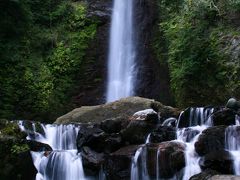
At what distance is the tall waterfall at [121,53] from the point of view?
22.0m

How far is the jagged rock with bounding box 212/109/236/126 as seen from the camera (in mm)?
13281

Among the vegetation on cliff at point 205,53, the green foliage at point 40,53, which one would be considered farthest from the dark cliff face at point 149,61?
the green foliage at point 40,53

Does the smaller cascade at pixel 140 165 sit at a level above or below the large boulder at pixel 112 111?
below

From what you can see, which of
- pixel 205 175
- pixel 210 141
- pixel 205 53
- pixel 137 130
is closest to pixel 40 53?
pixel 205 53

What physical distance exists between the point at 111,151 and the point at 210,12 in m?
8.95

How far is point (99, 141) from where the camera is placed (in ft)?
44.2

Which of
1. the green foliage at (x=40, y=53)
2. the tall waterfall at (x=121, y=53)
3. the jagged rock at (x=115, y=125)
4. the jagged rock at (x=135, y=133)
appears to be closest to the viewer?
the jagged rock at (x=135, y=133)

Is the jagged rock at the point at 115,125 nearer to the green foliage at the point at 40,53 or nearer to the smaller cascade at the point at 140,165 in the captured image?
the smaller cascade at the point at 140,165

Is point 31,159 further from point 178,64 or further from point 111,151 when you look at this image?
point 178,64

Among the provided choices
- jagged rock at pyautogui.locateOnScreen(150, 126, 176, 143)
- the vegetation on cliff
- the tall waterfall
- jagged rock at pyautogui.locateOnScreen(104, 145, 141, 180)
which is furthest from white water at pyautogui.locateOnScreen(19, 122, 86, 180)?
the tall waterfall

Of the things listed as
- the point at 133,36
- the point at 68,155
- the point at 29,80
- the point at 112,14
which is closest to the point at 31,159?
the point at 68,155

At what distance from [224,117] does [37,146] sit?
567cm

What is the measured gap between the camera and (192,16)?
769 inches

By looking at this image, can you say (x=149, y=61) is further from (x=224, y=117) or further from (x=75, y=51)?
(x=224, y=117)
